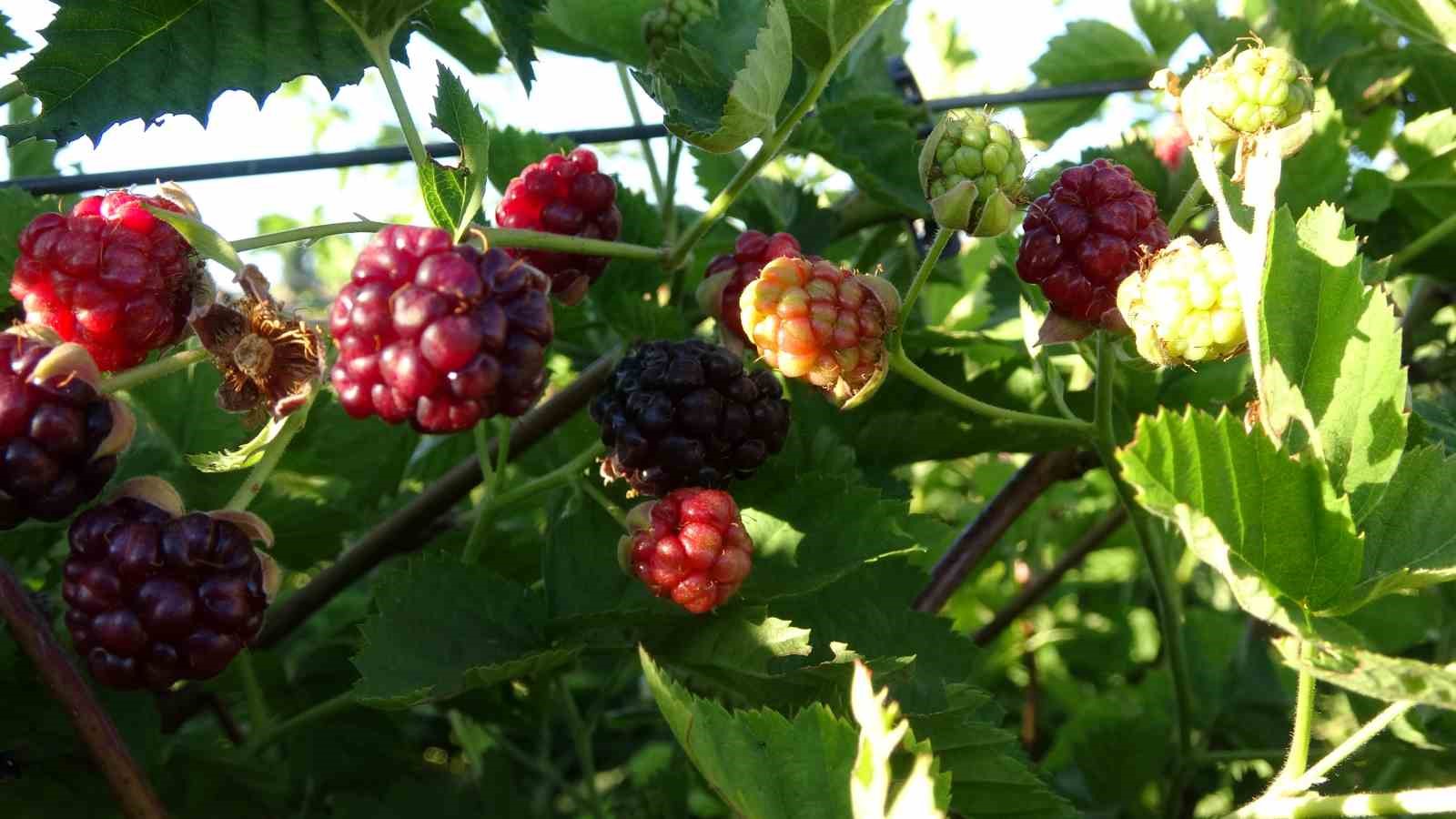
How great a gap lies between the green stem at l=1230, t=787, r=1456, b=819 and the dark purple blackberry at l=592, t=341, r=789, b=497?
440 millimetres

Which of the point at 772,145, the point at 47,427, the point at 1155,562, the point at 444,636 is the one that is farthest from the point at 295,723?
the point at 1155,562

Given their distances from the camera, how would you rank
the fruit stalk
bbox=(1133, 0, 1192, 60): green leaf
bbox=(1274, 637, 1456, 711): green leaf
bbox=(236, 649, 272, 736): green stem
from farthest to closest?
bbox=(1133, 0, 1192, 60): green leaf < bbox=(236, 649, 272, 736): green stem < the fruit stalk < bbox=(1274, 637, 1456, 711): green leaf

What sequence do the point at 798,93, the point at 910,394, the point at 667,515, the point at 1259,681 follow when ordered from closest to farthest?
1. the point at 667,515
2. the point at 798,93
3. the point at 910,394
4. the point at 1259,681

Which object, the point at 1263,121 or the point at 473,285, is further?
the point at 1263,121

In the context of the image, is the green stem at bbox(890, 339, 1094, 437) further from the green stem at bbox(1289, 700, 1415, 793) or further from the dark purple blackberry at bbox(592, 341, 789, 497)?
the green stem at bbox(1289, 700, 1415, 793)

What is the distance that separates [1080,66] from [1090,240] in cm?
108

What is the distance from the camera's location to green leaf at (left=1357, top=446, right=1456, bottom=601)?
2.83 ft

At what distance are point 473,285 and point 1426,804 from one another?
0.62m

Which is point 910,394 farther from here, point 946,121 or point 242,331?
point 242,331

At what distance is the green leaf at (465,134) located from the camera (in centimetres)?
90

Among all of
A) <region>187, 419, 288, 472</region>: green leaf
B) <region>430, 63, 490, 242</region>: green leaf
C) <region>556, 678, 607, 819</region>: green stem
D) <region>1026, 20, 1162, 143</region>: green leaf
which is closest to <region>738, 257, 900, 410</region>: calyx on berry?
<region>430, 63, 490, 242</region>: green leaf

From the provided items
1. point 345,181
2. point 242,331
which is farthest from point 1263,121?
point 345,181

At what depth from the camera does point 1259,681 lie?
1943 mm

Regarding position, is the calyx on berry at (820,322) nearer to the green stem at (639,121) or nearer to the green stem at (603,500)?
the green stem at (603,500)
